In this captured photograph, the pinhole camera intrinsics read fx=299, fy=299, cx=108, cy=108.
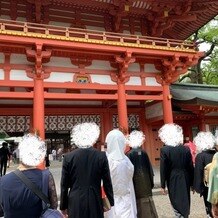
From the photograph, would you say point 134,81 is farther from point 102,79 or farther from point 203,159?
point 203,159

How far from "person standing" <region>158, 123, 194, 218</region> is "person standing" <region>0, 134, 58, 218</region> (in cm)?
288

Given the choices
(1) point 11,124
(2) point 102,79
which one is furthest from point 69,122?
(2) point 102,79

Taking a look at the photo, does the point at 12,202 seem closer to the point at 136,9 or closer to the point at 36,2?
the point at 36,2

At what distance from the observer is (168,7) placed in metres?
11.9

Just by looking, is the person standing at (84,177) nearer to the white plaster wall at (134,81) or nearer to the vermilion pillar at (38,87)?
the vermilion pillar at (38,87)

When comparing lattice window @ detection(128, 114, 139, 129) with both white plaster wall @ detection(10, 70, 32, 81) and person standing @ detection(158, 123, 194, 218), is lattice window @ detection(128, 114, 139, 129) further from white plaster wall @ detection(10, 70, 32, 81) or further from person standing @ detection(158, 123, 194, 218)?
person standing @ detection(158, 123, 194, 218)

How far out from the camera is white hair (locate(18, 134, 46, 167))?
2.57 m

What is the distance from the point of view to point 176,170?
510 cm

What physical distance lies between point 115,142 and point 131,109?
383 inches

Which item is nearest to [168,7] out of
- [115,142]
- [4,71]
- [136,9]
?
[136,9]

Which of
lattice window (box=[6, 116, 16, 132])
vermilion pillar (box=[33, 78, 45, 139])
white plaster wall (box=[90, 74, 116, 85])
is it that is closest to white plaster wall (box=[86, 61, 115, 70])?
white plaster wall (box=[90, 74, 116, 85])

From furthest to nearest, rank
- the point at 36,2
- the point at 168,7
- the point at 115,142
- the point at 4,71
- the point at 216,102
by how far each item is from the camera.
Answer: the point at 216,102, the point at 168,7, the point at 36,2, the point at 4,71, the point at 115,142

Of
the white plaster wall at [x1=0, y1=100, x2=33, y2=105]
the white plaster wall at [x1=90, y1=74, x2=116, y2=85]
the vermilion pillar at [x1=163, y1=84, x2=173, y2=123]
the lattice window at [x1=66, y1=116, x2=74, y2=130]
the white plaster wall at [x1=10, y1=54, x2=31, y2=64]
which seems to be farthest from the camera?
the lattice window at [x1=66, y1=116, x2=74, y2=130]

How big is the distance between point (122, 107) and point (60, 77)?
8.01 feet
